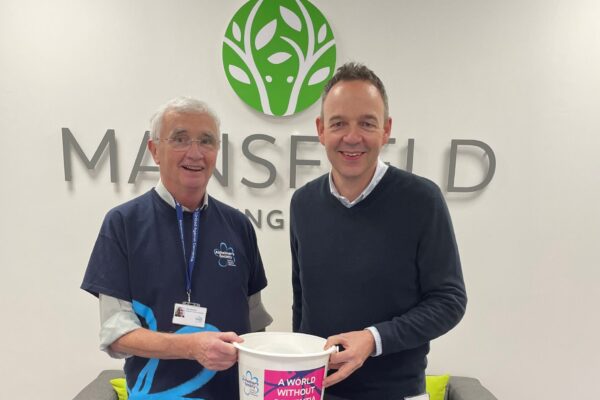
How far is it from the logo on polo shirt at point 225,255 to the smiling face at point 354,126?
47 centimetres

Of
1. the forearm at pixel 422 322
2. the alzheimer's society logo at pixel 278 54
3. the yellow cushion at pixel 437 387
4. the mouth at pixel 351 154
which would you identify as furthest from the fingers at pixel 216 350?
the yellow cushion at pixel 437 387

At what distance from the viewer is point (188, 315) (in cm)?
122

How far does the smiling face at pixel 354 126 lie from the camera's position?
4.02 ft

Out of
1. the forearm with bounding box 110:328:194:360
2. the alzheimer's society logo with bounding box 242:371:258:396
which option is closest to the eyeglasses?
the forearm with bounding box 110:328:194:360

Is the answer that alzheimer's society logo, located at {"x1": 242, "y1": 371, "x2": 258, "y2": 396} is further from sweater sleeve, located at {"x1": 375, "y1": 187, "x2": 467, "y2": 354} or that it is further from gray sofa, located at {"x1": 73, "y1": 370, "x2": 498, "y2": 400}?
gray sofa, located at {"x1": 73, "y1": 370, "x2": 498, "y2": 400}

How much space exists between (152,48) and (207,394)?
192 centimetres

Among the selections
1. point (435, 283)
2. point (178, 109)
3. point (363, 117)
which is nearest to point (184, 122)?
point (178, 109)

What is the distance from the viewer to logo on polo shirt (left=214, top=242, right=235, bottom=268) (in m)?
1.33

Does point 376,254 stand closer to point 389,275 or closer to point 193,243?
point 389,275

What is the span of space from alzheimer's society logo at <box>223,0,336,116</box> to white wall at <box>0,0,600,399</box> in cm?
8

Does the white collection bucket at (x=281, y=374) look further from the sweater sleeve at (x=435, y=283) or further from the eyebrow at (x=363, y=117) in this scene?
the eyebrow at (x=363, y=117)

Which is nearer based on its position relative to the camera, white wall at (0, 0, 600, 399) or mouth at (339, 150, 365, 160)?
mouth at (339, 150, 365, 160)

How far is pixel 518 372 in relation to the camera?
254cm

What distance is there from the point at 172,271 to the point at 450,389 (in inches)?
79.0
